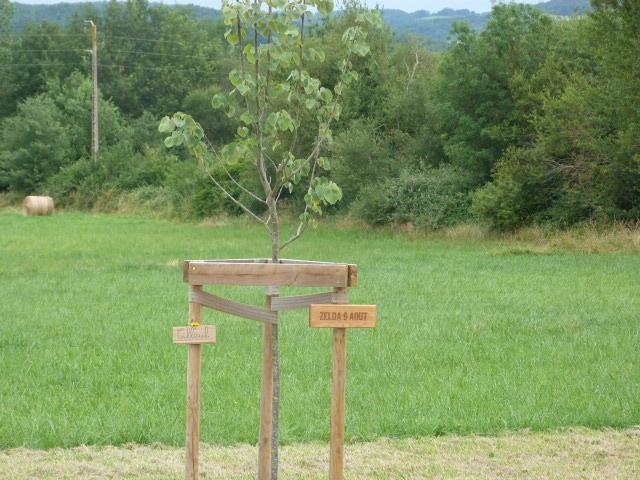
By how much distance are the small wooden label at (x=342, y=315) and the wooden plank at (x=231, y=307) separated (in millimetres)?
362

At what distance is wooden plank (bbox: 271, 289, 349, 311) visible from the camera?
233 inches

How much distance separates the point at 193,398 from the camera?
229 inches

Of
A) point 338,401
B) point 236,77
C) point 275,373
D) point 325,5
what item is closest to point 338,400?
point 338,401

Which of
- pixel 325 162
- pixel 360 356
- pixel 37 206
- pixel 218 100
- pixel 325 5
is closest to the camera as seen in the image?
pixel 325 5

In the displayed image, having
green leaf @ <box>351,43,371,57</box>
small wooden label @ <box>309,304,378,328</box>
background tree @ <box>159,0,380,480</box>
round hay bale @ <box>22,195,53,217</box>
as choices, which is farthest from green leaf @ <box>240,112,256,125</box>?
round hay bale @ <box>22,195,53,217</box>

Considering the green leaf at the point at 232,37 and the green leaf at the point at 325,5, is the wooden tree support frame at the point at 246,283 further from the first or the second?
the green leaf at the point at 325,5

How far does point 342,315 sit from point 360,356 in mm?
6769

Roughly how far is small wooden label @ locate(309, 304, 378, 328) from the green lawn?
3133 millimetres

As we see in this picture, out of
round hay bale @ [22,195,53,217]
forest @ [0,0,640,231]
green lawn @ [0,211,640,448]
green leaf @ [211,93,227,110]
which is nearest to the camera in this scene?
green leaf @ [211,93,227,110]

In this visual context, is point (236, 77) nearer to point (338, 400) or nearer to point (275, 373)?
point (275, 373)

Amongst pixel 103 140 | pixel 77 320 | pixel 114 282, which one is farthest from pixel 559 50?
pixel 103 140

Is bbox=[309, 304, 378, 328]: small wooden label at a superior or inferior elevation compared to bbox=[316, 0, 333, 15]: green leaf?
inferior

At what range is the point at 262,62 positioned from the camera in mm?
6051

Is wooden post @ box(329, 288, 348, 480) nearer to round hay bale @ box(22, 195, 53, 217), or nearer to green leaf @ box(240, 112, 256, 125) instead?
green leaf @ box(240, 112, 256, 125)
